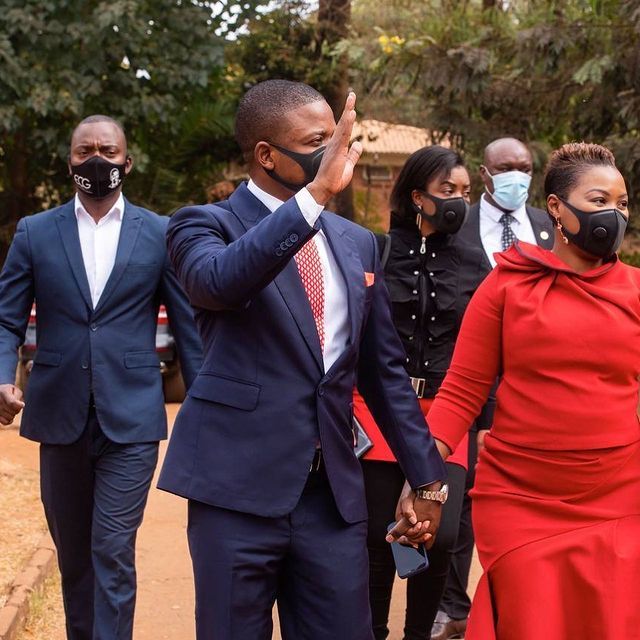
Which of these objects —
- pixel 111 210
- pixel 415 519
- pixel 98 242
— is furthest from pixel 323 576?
pixel 111 210

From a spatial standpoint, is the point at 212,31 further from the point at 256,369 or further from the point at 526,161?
the point at 256,369

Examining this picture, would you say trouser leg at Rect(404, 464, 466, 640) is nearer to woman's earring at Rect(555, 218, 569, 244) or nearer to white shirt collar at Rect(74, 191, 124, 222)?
woman's earring at Rect(555, 218, 569, 244)

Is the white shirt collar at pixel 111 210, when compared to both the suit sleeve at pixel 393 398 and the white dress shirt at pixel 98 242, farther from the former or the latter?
the suit sleeve at pixel 393 398

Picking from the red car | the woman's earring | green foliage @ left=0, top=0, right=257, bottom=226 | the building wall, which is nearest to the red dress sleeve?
the woman's earring

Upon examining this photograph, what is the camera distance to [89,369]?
5.32 metres

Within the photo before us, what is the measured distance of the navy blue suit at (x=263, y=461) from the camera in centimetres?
367

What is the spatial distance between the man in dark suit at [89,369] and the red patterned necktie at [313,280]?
1.51 m

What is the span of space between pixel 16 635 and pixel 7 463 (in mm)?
4294

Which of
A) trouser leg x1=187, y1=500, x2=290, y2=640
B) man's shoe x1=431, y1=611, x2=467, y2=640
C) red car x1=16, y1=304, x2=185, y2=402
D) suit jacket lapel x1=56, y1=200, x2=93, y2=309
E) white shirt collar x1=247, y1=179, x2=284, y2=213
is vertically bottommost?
red car x1=16, y1=304, x2=185, y2=402

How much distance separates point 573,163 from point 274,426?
1430 millimetres

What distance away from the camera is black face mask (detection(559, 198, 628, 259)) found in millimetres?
4145

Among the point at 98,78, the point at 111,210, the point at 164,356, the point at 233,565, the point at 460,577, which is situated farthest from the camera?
the point at 98,78

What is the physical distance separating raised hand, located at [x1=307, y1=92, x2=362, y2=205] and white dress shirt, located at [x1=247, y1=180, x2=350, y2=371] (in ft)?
1.19

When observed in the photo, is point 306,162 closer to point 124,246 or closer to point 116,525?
point 124,246
